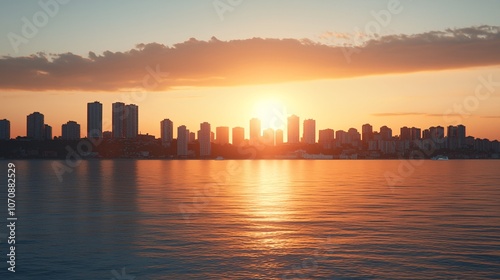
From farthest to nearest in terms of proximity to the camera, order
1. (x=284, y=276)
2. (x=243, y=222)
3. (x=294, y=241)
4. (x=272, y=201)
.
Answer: (x=272, y=201)
(x=243, y=222)
(x=294, y=241)
(x=284, y=276)

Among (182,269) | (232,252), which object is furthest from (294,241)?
(182,269)

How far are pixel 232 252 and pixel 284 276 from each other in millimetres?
7350

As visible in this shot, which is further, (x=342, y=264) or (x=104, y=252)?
(x=104, y=252)

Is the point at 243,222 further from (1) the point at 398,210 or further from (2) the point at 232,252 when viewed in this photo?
(1) the point at 398,210

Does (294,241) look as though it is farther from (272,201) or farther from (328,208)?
(272,201)

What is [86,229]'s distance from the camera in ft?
168

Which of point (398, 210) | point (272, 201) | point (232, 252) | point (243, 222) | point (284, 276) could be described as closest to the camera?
point (284, 276)

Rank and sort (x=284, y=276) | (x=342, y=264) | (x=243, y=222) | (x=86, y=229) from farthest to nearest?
(x=243, y=222) → (x=86, y=229) → (x=342, y=264) → (x=284, y=276)

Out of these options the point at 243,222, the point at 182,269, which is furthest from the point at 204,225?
the point at 182,269

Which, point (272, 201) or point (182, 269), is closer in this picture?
point (182, 269)

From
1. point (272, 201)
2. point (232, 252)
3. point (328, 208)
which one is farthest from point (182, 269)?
point (272, 201)

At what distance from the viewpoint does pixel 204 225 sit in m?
53.8

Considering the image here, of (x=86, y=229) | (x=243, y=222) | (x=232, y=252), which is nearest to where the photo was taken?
(x=232, y=252)

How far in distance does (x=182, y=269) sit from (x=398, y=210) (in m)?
39.0
